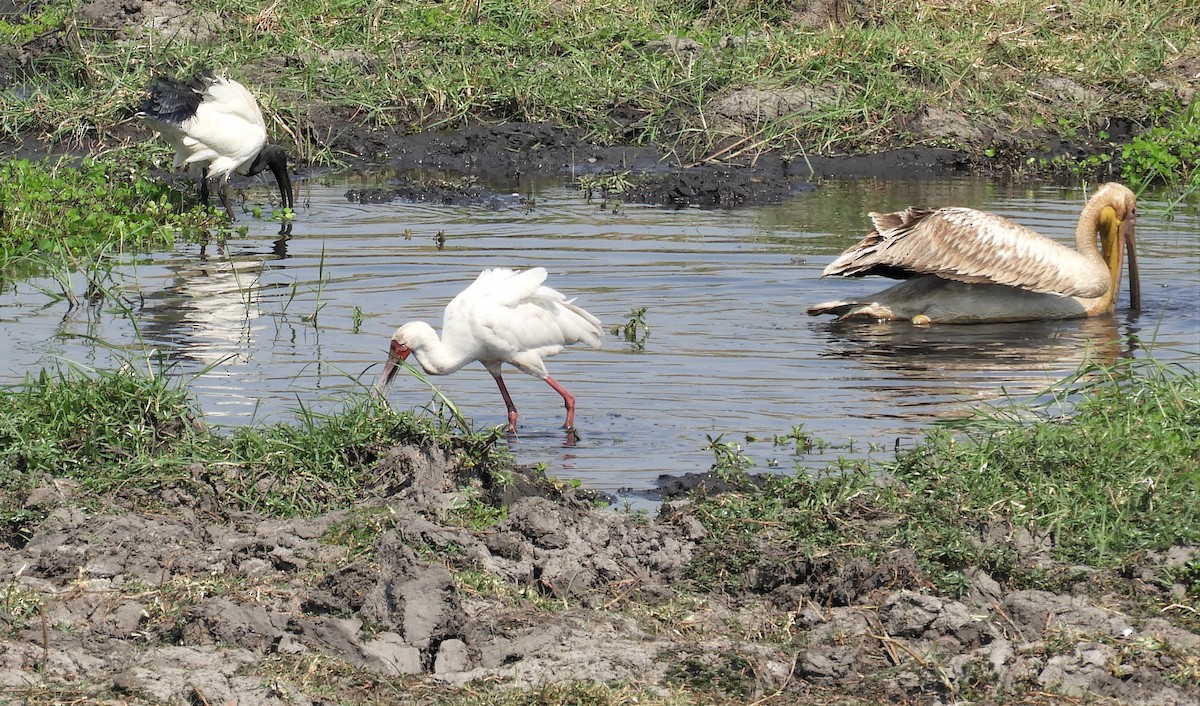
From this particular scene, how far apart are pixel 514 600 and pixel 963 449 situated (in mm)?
1902

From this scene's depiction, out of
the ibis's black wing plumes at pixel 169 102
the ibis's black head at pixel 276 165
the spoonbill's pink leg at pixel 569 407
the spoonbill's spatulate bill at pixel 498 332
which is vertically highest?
the ibis's black wing plumes at pixel 169 102

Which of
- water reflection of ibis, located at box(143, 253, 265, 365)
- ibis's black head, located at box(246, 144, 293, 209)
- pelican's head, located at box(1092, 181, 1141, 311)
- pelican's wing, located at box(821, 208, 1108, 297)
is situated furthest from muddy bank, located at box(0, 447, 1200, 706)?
ibis's black head, located at box(246, 144, 293, 209)

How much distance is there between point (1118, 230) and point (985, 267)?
1.07 m

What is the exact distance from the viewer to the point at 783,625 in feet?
14.8

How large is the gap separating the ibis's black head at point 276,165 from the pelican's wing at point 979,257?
5.35m

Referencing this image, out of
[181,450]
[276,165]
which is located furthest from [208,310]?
[181,450]

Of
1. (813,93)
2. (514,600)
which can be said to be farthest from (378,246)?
(514,600)

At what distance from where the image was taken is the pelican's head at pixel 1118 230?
33.0 feet

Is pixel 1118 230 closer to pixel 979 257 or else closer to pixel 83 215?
pixel 979 257

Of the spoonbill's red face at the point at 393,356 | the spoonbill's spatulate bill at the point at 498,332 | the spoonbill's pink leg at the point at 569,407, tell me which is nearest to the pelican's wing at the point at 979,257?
the spoonbill's spatulate bill at the point at 498,332

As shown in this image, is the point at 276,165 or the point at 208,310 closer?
the point at 208,310

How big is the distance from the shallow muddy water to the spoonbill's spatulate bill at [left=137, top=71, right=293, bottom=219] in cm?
53

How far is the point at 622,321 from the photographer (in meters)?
9.41

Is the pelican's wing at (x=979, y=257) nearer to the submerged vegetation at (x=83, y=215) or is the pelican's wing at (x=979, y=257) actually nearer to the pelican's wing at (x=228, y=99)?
the submerged vegetation at (x=83, y=215)
